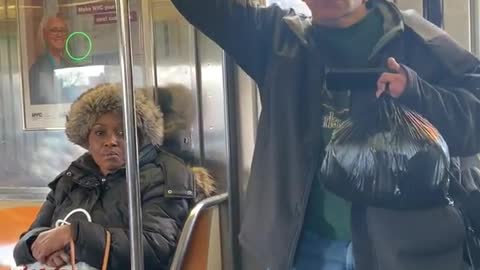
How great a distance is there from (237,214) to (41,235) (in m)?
0.63

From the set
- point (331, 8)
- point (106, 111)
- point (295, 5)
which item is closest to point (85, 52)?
point (106, 111)

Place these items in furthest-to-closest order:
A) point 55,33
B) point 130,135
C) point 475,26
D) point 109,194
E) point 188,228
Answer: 1. point 55,33
2. point 109,194
3. point 188,228
4. point 130,135
5. point 475,26

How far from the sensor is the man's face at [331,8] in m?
1.61

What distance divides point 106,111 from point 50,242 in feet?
1.49

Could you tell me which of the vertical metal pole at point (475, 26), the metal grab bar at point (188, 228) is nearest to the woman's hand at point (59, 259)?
the metal grab bar at point (188, 228)

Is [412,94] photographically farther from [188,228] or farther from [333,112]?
[188,228]

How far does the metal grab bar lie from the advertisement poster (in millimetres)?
595

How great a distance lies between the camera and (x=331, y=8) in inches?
64.5

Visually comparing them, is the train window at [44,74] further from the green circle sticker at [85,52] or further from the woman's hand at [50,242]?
the woman's hand at [50,242]

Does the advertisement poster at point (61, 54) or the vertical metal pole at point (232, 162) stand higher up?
the advertisement poster at point (61, 54)

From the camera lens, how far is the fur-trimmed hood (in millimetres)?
2363

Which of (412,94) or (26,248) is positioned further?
(26,248)

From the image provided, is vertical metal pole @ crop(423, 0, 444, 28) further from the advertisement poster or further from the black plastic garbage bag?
the advertisement poster

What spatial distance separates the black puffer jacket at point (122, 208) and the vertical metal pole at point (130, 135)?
9 cm
